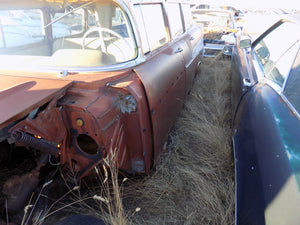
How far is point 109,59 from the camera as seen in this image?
2082 mm

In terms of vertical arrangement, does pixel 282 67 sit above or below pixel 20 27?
below

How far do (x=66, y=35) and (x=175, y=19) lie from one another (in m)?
1.91

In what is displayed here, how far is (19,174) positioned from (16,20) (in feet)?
5.62

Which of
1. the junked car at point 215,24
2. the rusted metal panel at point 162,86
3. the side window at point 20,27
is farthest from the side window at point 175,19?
the junked car at point 215,24

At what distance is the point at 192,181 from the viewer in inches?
92.7

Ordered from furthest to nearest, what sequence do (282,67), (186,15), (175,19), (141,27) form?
(186,15) < (175,19) < (141,27) < (282,67)

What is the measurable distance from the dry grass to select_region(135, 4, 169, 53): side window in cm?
127

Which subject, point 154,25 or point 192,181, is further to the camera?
point 154,25

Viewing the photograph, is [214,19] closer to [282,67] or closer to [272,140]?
[282,67]

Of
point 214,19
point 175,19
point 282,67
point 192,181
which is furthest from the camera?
point 214,19

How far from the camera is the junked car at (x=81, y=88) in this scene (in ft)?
5.07

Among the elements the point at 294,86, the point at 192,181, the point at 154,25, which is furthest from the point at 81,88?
the point at 294,86

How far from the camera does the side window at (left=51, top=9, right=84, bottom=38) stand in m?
2.28

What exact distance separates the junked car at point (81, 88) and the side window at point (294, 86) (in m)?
1.10
